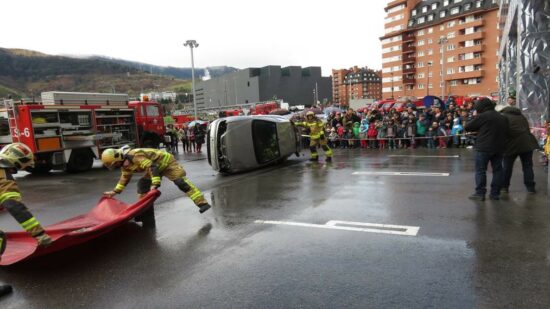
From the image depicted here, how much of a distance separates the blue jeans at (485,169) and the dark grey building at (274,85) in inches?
4585

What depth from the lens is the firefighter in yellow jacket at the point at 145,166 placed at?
6.28 m

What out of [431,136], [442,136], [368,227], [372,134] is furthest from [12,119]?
[442,136]

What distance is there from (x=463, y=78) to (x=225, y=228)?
3291 inches

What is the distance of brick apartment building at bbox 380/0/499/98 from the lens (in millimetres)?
75375

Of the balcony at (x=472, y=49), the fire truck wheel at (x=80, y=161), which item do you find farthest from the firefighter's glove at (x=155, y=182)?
the balcony at (x=472, y=49)

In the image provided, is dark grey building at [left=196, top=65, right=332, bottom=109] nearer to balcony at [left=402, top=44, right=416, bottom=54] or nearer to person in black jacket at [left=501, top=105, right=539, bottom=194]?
Answer: balcony at [left=402, top=44, right=416, bottom=54]

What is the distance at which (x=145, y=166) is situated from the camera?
6371mm

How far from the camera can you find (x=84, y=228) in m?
5.61

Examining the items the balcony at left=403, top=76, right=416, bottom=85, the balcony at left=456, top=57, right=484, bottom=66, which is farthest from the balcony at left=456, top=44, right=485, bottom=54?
the balcony at left=403, top=76, right=416, bottom=85

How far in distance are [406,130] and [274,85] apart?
371 ft

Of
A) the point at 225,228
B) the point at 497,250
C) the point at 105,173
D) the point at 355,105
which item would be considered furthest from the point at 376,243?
the point at 355,105

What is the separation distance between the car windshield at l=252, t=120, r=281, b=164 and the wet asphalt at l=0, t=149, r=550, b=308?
4224 millimetres

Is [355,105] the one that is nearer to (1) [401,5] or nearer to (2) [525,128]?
(1) [401,5]

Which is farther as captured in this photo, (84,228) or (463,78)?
(463,78)
